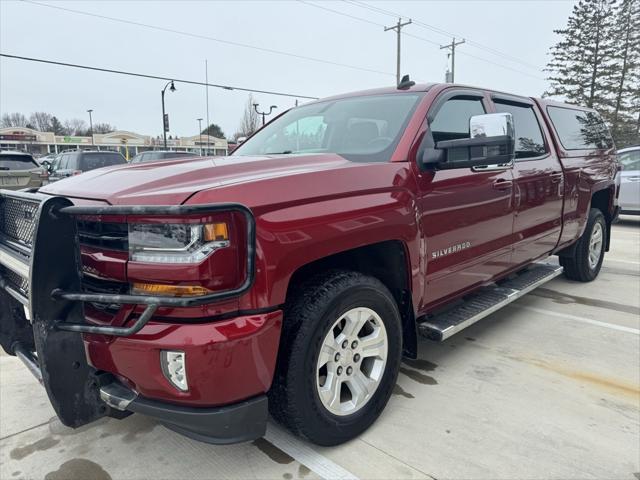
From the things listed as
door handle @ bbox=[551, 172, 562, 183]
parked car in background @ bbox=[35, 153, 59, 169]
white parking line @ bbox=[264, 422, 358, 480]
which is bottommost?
white parking line @ bbox=[264, 422, 358, 480]

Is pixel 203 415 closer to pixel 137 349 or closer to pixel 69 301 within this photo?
pixel 137 349

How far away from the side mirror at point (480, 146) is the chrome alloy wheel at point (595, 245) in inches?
131

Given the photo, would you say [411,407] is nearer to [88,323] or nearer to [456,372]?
[456,372]

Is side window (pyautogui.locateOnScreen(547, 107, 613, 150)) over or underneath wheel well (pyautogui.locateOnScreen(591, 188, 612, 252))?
over

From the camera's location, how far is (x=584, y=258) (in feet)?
17.5

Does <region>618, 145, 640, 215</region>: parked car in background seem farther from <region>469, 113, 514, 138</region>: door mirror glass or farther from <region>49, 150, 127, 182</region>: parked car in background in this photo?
<region>49, 150, 127, 182</region>: parked car in background

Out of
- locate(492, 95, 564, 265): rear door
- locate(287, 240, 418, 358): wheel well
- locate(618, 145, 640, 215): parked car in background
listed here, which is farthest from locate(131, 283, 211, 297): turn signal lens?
locate(618, 145, 640, 215): parked car in background

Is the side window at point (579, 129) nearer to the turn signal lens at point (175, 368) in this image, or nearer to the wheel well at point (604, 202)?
the wheel well at point (604, 202)

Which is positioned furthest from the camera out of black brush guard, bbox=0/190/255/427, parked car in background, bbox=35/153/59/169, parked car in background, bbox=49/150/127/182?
parked car in background, bbox=35/153/59/169

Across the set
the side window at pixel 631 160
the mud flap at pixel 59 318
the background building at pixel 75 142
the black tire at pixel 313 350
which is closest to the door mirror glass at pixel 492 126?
the black tire at pixel 313 350

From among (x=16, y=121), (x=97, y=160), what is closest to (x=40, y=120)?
(x=16, y=121)

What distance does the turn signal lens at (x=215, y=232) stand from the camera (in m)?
1.75

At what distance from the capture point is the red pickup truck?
177 centimetres

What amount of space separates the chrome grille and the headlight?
0.66 m
